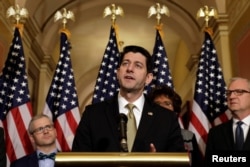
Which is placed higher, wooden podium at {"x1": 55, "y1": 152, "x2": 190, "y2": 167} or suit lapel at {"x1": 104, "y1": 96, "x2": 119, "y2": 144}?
suit lapel at {"x1": 104, "y1": 96, "x2": 119, "y2": 144}

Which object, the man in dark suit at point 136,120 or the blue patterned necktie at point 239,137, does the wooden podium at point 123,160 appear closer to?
the man in dark suit at point 136,120

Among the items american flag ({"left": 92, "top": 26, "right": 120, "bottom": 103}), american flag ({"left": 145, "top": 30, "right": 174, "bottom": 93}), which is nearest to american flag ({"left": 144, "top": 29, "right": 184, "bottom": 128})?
american flag ({"left": 145, "top": 30, "right": 174, "bottom": 93})

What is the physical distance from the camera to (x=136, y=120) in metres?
2.30

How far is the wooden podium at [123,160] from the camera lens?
1.51 metres

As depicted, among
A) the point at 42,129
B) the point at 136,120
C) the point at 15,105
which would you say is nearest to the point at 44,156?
the point at 42,129

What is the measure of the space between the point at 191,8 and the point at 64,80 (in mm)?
4907

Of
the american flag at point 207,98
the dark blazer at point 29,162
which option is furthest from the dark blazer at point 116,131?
the american flag at point 207,98

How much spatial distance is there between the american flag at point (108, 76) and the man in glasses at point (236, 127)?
7.85 feet

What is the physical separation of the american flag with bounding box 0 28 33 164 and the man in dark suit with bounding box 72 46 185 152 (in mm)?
3018

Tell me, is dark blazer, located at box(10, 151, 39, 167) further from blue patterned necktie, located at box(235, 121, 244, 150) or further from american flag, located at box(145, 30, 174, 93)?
american flag, located at box(145, 30, 174, 93)

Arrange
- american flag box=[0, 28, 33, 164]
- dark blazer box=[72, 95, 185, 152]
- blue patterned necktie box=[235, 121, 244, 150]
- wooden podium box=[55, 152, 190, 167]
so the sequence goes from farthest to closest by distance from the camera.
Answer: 1. american flag box=[0, 28, 33, 164]
2. blue patterned necktie box=[235, 121, 244, 150]
3. dark blazer box=[72, 95, 185, 152]
4. wooden podium box=[55, 152, 190, 167]

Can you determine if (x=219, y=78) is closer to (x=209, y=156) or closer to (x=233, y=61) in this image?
(x=233, y=61)

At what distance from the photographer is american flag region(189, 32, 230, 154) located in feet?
17.5

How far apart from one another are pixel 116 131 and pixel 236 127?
1660 millimetres
